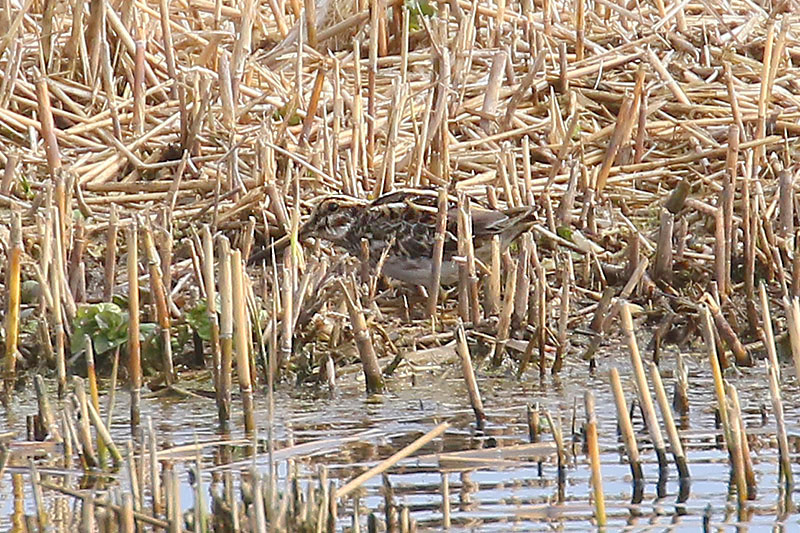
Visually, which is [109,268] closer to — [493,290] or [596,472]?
[493,290]

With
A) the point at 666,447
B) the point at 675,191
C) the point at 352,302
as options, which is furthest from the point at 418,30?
the point at 666,447

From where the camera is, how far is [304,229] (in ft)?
23.8

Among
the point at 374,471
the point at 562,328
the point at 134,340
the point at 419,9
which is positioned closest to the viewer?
the point at 374,471

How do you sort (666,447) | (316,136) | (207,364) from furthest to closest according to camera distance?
(316,136), (207,364), (666,447)

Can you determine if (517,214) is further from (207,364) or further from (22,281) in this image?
(22,281)

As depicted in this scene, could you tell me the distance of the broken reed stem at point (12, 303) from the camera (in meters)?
5.27

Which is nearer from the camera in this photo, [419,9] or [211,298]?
[211,298]

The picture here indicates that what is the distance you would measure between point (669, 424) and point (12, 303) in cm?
240

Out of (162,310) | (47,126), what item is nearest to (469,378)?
(162,310)

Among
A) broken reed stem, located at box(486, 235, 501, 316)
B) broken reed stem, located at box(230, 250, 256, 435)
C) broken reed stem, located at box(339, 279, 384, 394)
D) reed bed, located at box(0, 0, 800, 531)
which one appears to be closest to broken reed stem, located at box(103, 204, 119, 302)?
reed bed, located at box(0, 0, 800, 531)

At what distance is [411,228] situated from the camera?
6766 millimetres

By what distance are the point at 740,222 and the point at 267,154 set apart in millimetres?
2082

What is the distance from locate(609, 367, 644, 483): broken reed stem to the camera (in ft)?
12.8

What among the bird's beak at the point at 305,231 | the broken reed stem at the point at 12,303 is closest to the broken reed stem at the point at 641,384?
the broken reed stem at the point at 12,303
